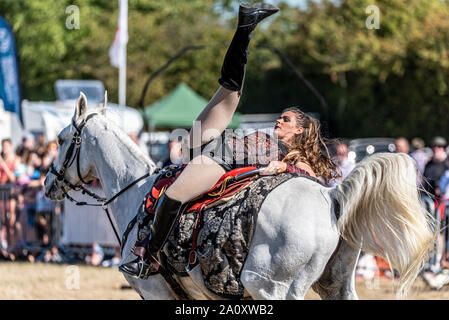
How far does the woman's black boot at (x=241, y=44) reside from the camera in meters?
4.21

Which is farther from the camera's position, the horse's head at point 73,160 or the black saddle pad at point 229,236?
the horse's head at point 73,160

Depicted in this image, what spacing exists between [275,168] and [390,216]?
80cm

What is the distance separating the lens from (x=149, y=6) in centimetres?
Answer: 3894

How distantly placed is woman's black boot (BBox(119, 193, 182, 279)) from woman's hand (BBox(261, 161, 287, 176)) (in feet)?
2.05

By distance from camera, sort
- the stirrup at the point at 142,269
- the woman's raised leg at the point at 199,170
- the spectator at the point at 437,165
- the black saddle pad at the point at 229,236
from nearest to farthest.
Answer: the black saddle pad at the point at 229,236
the woman's raised leg at the point at 199,170
the stirrup at the point at 142,269
the spectator at the point at 437,165

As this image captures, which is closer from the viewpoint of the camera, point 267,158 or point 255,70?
point 267,158

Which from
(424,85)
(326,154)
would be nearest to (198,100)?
(424,85)

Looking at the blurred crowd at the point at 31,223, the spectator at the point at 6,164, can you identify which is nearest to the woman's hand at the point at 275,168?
the blurred crowd at the point at 31,223

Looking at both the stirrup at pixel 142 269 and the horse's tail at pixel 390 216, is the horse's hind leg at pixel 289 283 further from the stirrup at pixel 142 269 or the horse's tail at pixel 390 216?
the stirrup at pixel 142 269

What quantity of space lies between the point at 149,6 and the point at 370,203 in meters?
36.2

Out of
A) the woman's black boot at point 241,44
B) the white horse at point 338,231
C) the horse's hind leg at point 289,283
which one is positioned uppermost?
the woman's black boot at point 241,44

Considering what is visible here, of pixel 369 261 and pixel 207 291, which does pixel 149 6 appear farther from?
pixel 207 291

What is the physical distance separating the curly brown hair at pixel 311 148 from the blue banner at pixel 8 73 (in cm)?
1277

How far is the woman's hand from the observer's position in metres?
4.47
